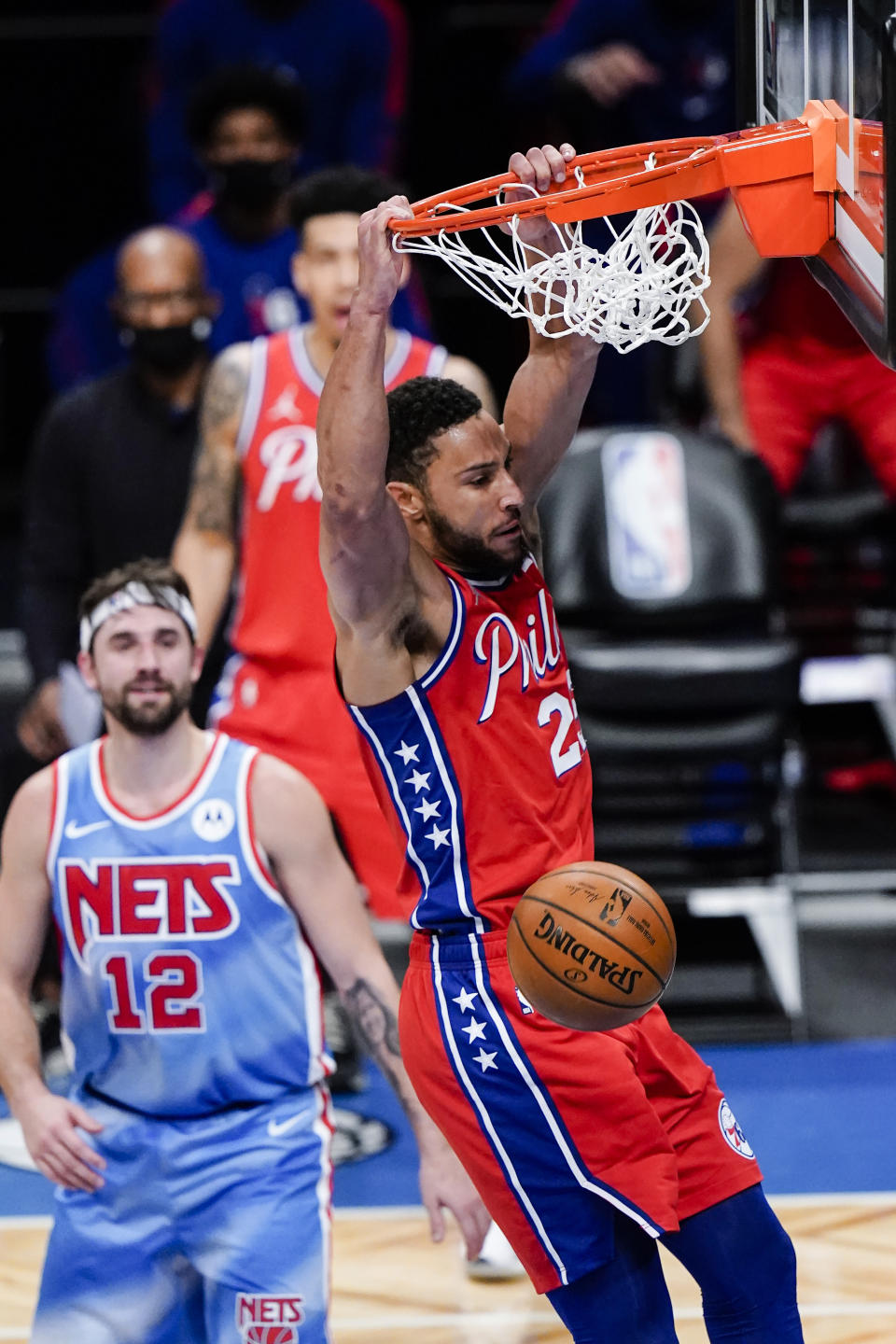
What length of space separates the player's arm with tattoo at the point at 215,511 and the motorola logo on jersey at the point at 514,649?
5.98ft

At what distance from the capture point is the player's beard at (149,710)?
395 centimetres

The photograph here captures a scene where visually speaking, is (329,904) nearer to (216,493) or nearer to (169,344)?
(216,493)

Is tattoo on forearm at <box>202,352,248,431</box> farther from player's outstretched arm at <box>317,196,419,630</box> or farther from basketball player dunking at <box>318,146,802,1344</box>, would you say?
player's outstretched arm at <box>317,196,419,630</box>

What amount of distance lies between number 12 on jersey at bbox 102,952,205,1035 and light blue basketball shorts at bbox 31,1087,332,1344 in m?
0.18

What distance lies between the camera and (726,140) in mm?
3385

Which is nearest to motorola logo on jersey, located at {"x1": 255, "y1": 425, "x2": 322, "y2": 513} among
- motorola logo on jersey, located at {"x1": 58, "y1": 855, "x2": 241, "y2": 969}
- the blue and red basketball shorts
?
motorola logo on jersey, located at {"x1": 58, "y1": 855, "x2": 241, "y2": 969}

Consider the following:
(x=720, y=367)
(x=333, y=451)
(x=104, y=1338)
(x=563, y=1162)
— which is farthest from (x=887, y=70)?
(x=720, y=367)

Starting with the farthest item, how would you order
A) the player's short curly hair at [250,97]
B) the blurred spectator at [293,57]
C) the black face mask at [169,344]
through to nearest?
the blurred spectator at [293,57] → the player's short curly hair at [250,97] → the black face mask at [169,344]

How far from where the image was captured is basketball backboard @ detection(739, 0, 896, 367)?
2.93 meters

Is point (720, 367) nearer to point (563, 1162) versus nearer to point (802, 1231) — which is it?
point (802, 1231)

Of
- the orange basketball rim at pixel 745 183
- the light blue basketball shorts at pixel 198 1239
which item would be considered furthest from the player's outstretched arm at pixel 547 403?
the light blue basketball shorts at pixel 198 1239

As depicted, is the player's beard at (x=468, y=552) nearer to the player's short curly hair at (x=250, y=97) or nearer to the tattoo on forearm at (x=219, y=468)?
the tattoo on forearm at (x=219, y=468)

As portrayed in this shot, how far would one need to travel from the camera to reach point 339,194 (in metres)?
5.25

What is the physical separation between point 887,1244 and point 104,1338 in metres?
1.94
